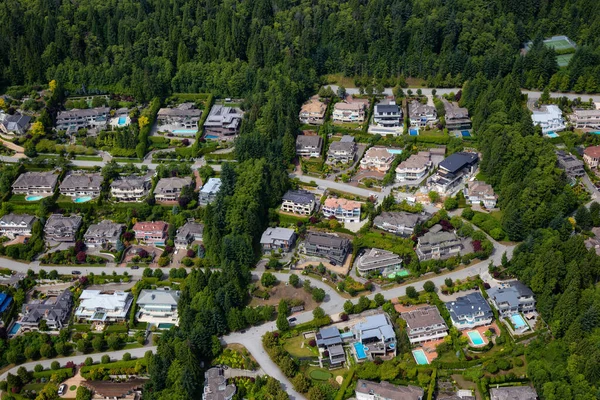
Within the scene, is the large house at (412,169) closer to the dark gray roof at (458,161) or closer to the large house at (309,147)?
the dark gray roof at (458,161)

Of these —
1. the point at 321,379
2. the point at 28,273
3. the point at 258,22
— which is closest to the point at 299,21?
the point at 258,22

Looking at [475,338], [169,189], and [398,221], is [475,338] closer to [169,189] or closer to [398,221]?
[398,221]

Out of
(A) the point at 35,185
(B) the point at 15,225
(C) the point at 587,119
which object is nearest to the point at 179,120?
(A) the point at 35,185

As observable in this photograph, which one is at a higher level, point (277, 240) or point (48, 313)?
point (277, 240)

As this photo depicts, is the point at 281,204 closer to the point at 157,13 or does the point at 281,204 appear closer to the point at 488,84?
the point at 488,84

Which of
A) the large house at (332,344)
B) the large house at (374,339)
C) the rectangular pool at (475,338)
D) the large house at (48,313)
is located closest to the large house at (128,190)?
the large house at (48,313)
